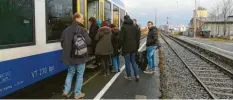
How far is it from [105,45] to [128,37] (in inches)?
43.0

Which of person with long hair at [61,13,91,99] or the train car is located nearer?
the train car

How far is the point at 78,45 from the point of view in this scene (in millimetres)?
6711

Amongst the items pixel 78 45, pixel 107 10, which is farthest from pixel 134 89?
pixel 107 10

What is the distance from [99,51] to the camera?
1021cm

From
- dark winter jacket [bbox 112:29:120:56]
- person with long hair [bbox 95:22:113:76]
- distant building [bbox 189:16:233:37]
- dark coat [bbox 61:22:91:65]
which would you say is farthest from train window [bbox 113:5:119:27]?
distant building [bbox 189:16:233:37]

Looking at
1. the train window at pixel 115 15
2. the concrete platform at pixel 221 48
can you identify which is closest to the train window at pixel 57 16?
the train window at pixel 115 15

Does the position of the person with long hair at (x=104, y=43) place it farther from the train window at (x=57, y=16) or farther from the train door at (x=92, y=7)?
the train door at (x=92, y=7)

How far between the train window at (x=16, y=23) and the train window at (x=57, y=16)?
0.94 meters

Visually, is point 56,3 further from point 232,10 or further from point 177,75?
point 232,10

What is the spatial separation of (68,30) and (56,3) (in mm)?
1655

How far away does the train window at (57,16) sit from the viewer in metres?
7.72

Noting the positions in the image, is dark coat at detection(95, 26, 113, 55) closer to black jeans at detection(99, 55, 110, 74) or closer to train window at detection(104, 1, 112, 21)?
black jeans at detection(99, 55, 110, 74)

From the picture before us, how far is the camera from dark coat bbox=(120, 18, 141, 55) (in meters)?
9.38

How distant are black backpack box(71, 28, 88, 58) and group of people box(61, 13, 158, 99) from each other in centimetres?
4
